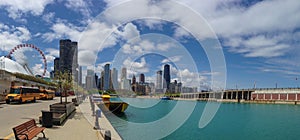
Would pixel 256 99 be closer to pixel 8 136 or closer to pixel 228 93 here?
pixel 228 93

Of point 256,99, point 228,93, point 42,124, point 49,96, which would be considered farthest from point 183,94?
point 42,124

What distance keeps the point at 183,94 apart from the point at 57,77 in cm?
13887

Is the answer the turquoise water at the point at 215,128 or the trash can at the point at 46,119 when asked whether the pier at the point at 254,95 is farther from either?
the trash can at the point at 46,119

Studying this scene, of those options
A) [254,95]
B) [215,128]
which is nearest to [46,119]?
[215,128]

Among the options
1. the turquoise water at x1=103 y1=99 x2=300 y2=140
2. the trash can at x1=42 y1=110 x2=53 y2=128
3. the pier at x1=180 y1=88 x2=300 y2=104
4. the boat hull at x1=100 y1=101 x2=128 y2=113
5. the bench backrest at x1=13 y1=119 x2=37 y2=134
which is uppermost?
the bench backrest at x1=13 y1=119 x2=37 y2=134

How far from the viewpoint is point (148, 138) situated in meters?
18.2

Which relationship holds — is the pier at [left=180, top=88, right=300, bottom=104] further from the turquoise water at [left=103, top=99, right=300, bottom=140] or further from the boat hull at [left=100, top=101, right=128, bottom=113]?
the boat hull at [left=100, top=101, right=128, bottom=113]

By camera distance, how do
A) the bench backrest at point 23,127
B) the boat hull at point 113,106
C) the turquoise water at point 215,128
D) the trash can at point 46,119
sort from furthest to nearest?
the boat hull at point 113,106 → the turquoise water at point 215,128 → the trash can at point 46,119 → the bench backrest at point 23,127

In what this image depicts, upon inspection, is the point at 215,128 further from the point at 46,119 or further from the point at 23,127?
the point at 23,127

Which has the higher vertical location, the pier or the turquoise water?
the turquoise water

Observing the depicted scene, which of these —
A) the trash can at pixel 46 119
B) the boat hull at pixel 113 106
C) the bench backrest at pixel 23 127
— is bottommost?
the boat hull at pixel 113 106

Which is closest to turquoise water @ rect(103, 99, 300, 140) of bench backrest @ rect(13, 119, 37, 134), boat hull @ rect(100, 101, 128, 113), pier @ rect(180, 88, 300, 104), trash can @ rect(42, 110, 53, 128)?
boat hull @ rect(100, 101, 128, 113)

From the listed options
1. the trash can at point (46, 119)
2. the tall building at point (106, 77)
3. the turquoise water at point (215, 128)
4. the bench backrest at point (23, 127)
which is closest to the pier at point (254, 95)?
the turquoise water at point (215, 128)

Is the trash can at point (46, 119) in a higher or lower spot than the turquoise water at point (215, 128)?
higher
